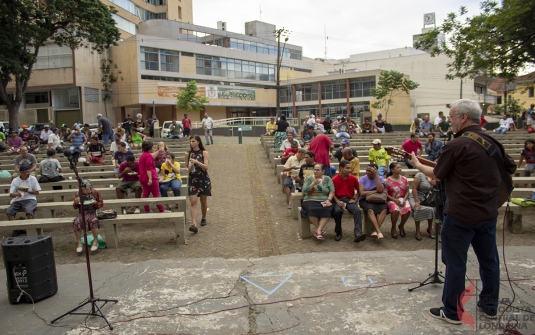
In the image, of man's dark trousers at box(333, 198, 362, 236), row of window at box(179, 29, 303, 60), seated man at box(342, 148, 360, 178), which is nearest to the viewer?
man's dark trousers at box(333, 198, 362, 236)

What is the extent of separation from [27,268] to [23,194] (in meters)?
4.02

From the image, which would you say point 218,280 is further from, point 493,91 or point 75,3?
point 493,91

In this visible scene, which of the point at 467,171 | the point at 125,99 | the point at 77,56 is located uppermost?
the point at 77,56

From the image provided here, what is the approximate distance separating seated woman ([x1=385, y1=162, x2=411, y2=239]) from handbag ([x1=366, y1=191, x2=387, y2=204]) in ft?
0.72

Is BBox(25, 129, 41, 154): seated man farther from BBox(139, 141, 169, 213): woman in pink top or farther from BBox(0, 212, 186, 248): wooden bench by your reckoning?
BBox(0, 212, 186, 248): wooden bench

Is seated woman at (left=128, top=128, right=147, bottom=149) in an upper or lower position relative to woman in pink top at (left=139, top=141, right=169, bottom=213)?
upper

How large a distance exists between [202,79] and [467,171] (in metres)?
46.5

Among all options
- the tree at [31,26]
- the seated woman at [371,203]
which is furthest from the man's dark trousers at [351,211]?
the tree at [31,26]

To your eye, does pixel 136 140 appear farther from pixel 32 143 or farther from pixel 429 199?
pixel 429 199

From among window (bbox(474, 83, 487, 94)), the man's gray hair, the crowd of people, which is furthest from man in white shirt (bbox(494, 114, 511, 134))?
window (bbox(474, 83, 487, 94))

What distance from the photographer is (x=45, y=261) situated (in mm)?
4902

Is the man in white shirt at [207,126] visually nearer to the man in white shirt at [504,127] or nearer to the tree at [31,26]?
the tree at [31,26]

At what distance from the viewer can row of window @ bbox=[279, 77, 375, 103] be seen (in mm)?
50188

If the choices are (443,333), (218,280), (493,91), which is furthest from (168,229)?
(493,91)
